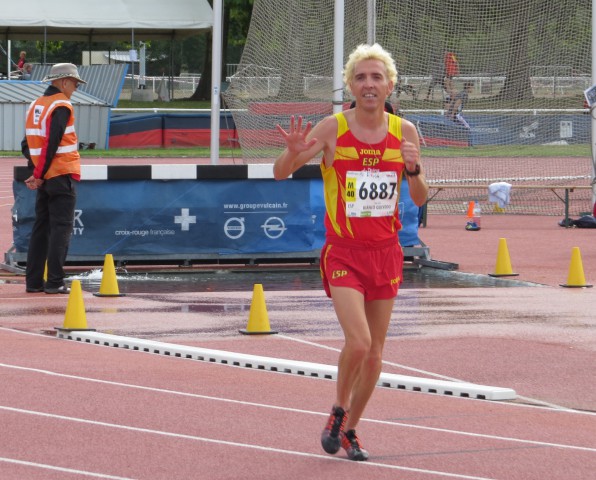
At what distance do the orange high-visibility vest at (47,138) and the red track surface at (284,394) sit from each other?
1230mm

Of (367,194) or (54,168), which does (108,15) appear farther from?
(367,194)

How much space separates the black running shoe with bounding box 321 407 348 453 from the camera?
7.02m

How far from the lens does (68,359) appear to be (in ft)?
32.9

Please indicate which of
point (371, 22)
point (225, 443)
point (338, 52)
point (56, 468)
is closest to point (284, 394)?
point (225, 443)

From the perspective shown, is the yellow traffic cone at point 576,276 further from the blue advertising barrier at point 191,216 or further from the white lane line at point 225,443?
the white lane line at point 225,443

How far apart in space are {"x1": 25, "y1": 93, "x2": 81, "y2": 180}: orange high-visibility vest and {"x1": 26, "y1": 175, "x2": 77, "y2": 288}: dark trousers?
0.33ft

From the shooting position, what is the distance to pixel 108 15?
4956 centimetres

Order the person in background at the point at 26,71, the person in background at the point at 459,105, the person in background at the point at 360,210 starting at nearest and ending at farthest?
the person in background at the point at 360,210
the person in background at the point at 459,105
the person in background at the point at 26,71

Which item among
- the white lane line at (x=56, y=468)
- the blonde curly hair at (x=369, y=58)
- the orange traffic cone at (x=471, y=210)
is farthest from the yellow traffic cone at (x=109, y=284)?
the orange traffic cone at (x=471, y=210)

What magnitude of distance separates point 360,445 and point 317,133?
1563 millimetres

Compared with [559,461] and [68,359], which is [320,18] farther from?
[559,461]

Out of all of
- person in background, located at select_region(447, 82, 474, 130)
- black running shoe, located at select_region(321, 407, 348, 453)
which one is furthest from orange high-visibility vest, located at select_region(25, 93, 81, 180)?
person in background, located at select_region(447, 82, 474, 130)

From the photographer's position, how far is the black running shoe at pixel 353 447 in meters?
7.02

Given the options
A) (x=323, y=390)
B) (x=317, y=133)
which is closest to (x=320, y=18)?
(x=323, y=390)
